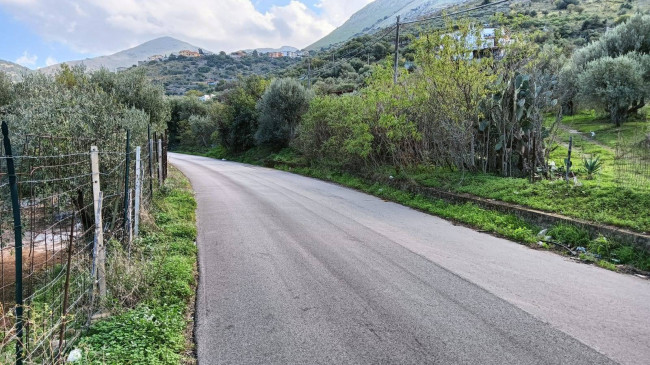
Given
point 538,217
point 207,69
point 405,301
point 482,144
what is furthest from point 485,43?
point 207,69

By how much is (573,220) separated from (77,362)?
28.4 feet

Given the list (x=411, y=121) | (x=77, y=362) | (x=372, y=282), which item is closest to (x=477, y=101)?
(x=411, y=121)

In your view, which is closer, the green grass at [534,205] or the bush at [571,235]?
the green grass at [534,205]

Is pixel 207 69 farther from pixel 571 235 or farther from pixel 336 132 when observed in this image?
pixel 571 235

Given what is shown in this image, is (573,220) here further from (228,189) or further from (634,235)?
(228,189)

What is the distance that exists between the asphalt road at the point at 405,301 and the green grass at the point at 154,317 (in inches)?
9.8

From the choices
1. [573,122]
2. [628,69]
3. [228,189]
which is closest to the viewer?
[228,189]

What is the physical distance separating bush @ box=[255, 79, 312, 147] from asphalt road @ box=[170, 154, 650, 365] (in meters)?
24.0

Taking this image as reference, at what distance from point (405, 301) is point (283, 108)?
28.8 m

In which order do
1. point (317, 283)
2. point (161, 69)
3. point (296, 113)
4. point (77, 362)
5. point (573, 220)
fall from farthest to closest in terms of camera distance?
point (161, 69)
point (296, 113)
point (573, 220)
point (317, 283)
point (77, 362)

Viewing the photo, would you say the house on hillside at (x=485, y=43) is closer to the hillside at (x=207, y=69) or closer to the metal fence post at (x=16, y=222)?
the metal fence post at (x=16, y=222)

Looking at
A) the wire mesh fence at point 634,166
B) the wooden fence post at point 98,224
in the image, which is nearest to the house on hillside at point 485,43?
the wire mesh fence at point 634,166

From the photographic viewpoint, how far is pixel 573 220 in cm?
819

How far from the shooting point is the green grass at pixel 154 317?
12.4ft
